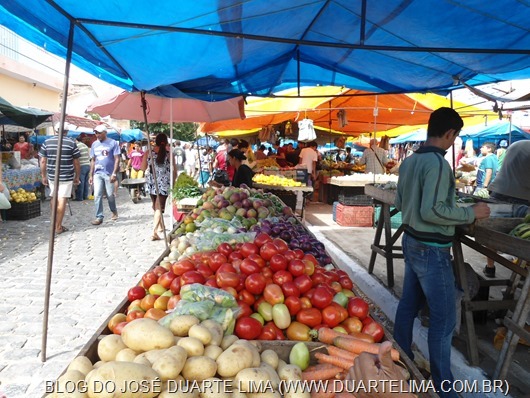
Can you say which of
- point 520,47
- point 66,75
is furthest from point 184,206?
point 520,47

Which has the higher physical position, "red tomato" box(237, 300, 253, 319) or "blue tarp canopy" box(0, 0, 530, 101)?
"blue tarp canopy" box(0, 0, 530, 101)

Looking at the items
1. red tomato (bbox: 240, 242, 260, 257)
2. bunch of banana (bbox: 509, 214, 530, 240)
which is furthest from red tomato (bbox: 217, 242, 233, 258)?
bunch of banana (bbox: 509, 214, 530, 240)

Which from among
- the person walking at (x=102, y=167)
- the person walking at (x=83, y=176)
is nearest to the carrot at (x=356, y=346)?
the person walking at (x=102, y=167)

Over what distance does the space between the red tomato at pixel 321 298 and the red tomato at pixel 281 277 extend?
0.23 m

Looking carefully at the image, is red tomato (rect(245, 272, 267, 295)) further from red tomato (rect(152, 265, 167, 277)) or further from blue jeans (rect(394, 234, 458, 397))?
→ blue jeans (rect(394, 234, 458, 397))

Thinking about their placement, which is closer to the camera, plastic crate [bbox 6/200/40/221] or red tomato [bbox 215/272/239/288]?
red tomato [bbox 215/272/239/288]

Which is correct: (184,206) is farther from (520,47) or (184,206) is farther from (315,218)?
(520,47)


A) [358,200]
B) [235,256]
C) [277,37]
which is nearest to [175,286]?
[235,256]

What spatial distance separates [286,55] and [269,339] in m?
4.21

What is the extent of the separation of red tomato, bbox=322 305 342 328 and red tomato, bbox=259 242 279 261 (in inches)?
29.1

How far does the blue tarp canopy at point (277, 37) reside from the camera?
3104 millimetres

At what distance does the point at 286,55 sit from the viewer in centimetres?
554

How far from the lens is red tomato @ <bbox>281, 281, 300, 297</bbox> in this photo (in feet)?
8.87

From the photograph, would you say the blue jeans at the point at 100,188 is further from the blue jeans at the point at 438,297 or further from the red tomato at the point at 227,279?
the blue jeans at the point at 438,297
